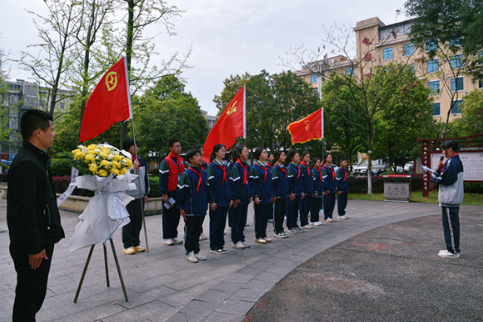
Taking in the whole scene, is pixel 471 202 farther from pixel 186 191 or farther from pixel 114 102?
pixel 114 102

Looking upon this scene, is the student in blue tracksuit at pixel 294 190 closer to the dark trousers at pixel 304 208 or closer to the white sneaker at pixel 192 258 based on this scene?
the dark trousers at pixel 304 208

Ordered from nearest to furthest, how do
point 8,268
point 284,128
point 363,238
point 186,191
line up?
1. point 8,268
2. point 186,191
3. point 363,238
4. point 284,128

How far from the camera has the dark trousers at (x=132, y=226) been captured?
19.3 feet

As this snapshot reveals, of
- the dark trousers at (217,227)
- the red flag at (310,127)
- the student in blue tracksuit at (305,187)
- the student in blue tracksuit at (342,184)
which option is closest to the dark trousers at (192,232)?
the dark trousers at (217,227)

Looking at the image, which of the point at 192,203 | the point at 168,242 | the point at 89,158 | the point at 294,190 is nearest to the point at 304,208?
the point at 294,190

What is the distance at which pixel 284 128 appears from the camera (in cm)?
2072

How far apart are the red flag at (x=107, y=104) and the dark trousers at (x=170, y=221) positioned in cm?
199

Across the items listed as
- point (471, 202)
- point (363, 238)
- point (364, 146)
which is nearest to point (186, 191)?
point (363, 238)

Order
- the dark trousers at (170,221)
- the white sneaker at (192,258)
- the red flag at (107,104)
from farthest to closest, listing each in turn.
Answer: the dark trousers at (170,221) → the white sneaker at (192,258) → the red flag at (107,104)

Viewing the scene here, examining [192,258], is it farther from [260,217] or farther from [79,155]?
[79,155]

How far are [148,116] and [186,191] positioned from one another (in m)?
21.6

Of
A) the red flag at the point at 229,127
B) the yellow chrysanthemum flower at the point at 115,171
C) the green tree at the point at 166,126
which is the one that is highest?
the green tree at the point at 166,126

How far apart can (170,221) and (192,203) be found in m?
1.47

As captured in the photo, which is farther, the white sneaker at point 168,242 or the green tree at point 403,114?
the green tree at point 403,114
